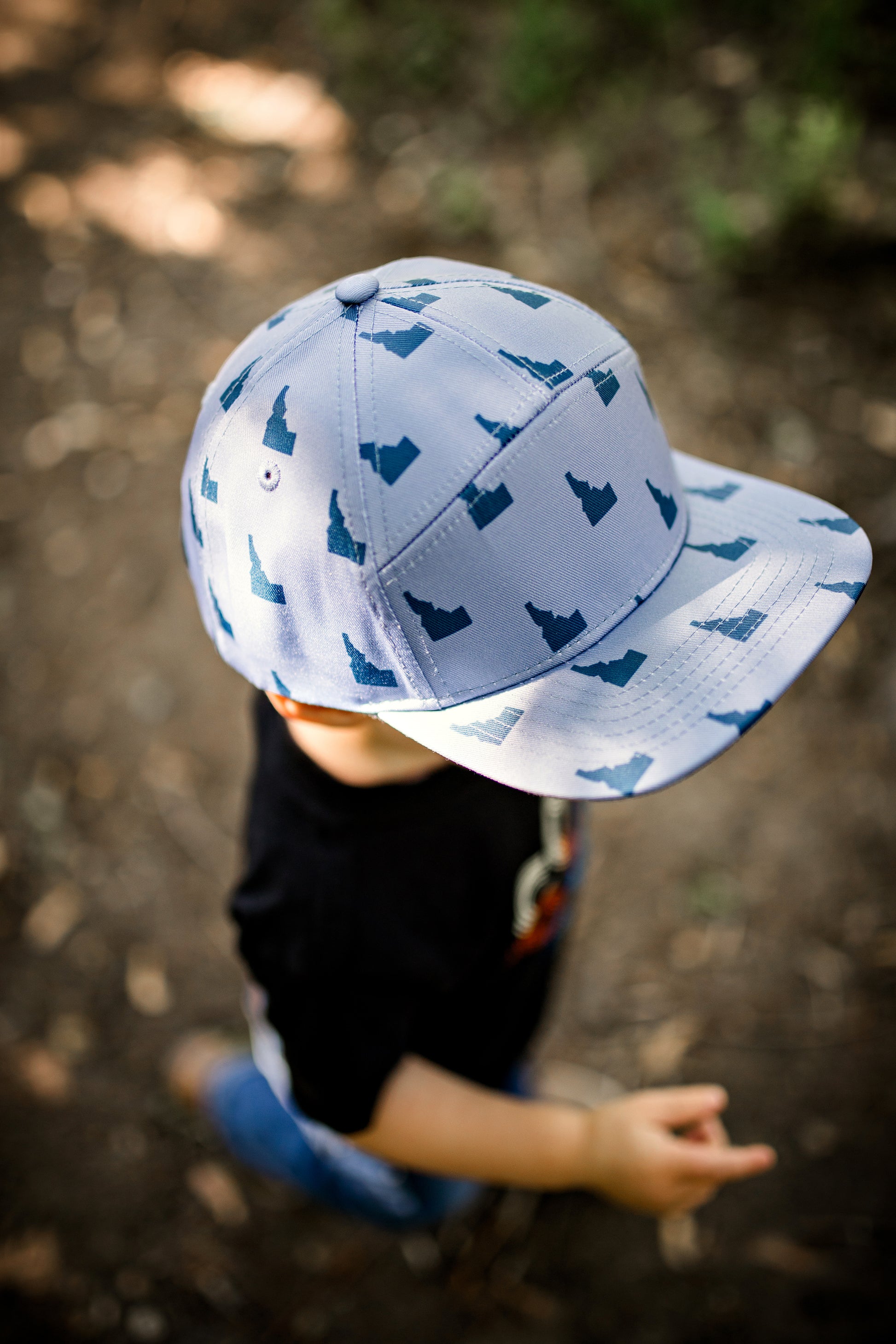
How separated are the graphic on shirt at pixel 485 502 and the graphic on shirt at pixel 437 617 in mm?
100

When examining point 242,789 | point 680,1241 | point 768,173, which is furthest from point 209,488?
point 768,173

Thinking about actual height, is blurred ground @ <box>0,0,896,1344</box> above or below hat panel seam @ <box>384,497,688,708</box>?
below

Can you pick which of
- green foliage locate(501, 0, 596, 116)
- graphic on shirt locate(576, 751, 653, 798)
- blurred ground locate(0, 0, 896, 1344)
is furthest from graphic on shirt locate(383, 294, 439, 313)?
green foliage locate(501, 0, 596, 116)

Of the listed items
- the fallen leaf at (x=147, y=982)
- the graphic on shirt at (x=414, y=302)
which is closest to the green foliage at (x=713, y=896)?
the fallen leaf at (x=147, y=982)

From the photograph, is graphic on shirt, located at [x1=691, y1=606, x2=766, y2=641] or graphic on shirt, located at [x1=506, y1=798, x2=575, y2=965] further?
graphic on shirt, located at [x1=506, y1=798, x2=575, y2=965]

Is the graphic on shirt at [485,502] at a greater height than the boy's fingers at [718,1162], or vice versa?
the graphic on shirt at [485,502]

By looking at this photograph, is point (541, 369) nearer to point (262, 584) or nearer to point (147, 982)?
point (262, 584)

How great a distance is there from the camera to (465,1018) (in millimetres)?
A: 1479

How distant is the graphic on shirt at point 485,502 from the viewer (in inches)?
35.6

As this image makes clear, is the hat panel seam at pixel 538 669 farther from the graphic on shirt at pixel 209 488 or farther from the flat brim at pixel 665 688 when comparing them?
the graphic on shirt at pixel 209 488

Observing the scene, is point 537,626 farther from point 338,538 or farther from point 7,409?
point 7,409

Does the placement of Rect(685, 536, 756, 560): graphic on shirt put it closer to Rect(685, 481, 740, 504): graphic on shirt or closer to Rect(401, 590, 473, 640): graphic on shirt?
Rect(685, 481, 740, 504): graphic on shirt

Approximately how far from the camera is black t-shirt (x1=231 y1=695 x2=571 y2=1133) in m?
1.13

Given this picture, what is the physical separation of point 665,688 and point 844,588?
0.94ft
